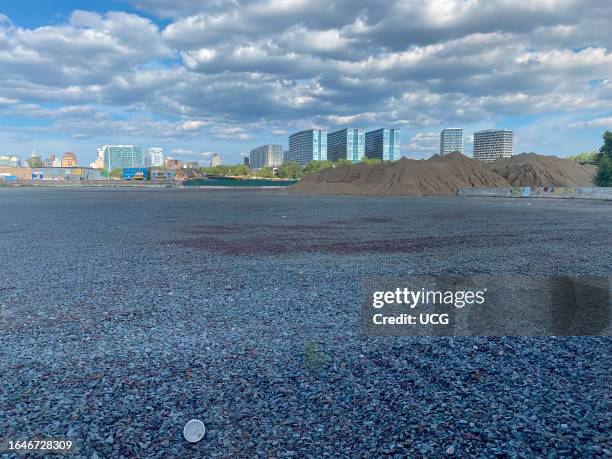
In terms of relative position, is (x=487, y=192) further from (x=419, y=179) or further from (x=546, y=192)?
(x=419, y=179)

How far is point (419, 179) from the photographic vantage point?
63688 mm

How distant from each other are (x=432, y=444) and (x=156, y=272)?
8782 mm

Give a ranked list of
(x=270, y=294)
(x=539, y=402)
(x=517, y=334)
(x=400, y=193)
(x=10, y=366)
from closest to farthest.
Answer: (x=539, y=402) → (x=10, y=366) → (x=517, y=334) → (x=270, y=294) → (x=400, y=193)

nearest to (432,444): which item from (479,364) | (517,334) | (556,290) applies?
(479,364)

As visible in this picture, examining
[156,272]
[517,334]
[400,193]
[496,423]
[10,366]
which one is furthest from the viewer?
[400,193]

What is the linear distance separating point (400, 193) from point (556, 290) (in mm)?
52411

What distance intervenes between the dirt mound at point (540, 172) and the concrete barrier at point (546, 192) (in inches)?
596

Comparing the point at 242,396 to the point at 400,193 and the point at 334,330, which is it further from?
the point at 400,193

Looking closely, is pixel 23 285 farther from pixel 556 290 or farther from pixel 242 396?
pixel 556 290

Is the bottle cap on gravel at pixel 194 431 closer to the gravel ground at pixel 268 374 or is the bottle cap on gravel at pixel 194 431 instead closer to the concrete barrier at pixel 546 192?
the gravel ground at pixel 268 374

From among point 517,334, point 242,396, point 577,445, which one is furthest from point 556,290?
point 242,396

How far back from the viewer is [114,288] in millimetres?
9203

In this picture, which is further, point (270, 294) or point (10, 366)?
point (270, 294)

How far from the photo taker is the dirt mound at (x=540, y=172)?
68688 millimetres
